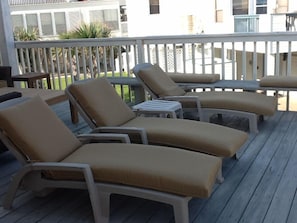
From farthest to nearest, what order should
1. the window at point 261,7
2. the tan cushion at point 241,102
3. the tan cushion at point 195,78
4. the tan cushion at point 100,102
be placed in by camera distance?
the window at point 261,7 < the tan cushion at point 195,78 < the tan cushion at point 241,102 < the tan cushion at point 100,102

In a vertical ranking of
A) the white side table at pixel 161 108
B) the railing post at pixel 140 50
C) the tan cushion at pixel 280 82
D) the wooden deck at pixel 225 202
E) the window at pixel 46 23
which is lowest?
the wooden deck at pixel 225 202

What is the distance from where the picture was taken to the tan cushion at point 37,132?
9.07ft

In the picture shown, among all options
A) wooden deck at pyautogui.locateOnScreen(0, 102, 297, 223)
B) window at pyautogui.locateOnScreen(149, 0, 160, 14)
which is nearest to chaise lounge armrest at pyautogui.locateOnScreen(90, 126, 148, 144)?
wooden deck at pyautogui.locateOnScreen(0, 102, 297, 223)

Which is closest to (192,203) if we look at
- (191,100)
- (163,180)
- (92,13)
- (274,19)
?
(163,180)

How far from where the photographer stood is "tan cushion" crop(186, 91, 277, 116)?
179 inches

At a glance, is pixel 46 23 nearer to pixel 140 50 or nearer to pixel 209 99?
pixel 140 50

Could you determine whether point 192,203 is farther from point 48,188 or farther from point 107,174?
point 48,188

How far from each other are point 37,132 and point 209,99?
2.49 m

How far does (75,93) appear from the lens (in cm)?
361

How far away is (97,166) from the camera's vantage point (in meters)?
2.68

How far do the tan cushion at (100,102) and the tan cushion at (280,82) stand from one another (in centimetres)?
210

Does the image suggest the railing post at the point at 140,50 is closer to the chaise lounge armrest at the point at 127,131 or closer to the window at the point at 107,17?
the chaise lounge armrest at the point at 127,131

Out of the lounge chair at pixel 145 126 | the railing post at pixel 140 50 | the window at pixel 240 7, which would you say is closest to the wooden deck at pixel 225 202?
the lounge chair at pixel 145 126

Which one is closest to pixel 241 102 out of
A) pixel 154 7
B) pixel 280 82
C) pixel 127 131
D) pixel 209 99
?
pixel 209 99
